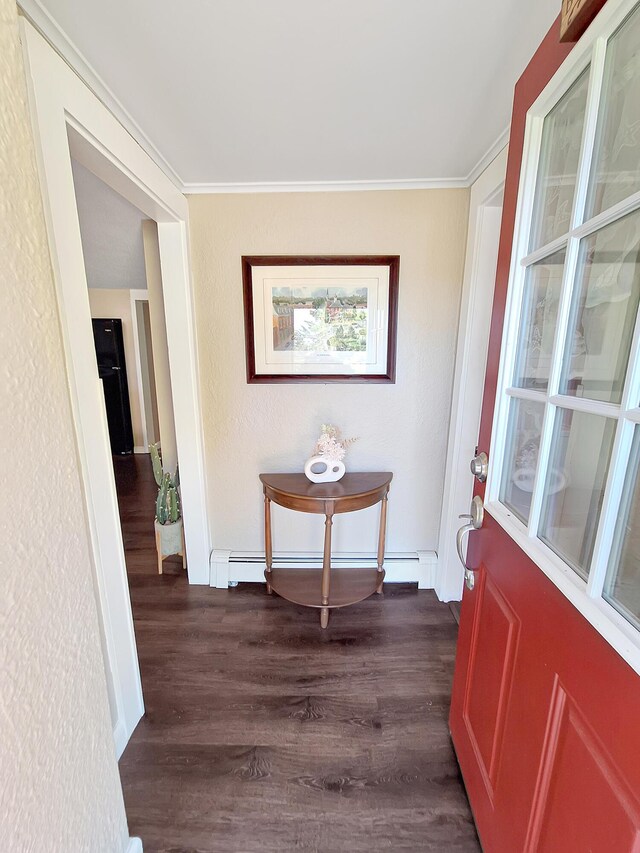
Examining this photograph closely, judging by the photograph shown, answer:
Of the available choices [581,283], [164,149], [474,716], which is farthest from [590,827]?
[164,149]

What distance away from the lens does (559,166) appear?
32.3 inches

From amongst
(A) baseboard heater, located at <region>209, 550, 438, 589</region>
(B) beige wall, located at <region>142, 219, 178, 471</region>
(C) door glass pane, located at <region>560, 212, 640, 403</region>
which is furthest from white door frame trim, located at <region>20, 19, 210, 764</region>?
(C) door glass pane, located at <region>560, 212, 640, 403</region>

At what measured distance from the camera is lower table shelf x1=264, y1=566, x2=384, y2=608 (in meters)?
1.89

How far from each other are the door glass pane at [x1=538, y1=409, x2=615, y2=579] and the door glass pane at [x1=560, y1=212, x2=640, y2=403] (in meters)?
0.06

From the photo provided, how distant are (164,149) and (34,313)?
47.4 inches

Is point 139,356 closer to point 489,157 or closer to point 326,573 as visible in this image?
point 326,573

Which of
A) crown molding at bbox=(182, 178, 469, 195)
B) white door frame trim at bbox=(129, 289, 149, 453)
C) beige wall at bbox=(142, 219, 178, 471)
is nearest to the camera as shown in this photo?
crown molding at bbox=(182, 178, 469, 195)

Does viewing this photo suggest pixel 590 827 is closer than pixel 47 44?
Yes

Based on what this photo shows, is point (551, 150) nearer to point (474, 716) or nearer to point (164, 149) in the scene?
point (164, 149)

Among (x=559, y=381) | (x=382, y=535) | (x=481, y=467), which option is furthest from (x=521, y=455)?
(x=382, y=535)

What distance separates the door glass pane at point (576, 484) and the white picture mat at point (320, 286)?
120cm

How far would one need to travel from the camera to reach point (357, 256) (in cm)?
181

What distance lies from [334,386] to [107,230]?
1.87 metres

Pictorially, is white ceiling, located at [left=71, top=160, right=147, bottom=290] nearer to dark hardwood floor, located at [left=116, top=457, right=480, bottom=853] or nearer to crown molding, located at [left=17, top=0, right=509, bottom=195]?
crown molding, located at [left=17, top=0, right=509, bottom=195]
